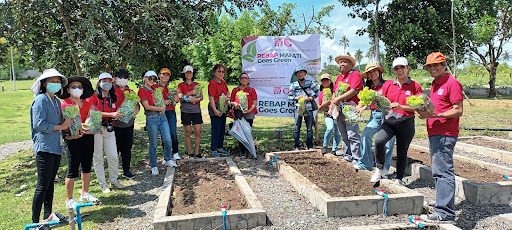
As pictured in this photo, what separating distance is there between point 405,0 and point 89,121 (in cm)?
2497

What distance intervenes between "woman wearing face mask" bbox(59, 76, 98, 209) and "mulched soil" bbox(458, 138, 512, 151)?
8.58 meters

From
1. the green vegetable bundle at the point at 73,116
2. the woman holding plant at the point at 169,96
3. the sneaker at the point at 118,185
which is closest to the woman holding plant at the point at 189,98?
the woman holding plant at the point at 169,96

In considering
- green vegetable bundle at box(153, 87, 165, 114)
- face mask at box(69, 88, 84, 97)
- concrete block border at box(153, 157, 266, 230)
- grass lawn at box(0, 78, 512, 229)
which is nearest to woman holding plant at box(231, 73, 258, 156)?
grass lawn at box(0, 78, 512, 229)

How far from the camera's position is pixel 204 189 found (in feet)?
16.7

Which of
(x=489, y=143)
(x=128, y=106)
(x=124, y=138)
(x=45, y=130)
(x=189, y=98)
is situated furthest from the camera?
(x=489, y=143)

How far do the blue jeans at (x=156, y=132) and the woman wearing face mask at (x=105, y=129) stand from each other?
722 millimetres

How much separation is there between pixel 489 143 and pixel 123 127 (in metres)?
8.55

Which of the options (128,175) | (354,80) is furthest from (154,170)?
(354,80)

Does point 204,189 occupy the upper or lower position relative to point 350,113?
lower

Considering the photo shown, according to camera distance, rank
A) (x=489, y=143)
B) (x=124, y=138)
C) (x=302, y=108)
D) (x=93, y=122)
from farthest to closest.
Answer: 1. (x=489, y=143)
2. (x=302, y=108)
3. (x=124, y=138)
4. (x=93, y=122)

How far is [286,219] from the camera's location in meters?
4.09

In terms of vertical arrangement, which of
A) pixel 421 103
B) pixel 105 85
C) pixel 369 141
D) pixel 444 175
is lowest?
pixel 444 175

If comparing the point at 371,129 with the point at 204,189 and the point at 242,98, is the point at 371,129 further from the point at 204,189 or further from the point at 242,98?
the point at 204,189

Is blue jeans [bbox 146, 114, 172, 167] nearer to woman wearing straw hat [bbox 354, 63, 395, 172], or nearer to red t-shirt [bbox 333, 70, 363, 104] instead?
red t-shirt [bbox 333, 70, 363, 104]
